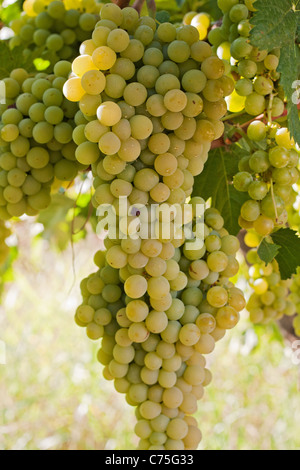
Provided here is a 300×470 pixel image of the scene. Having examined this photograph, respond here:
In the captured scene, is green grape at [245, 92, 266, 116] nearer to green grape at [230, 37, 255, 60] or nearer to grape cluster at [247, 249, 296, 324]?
green grape at [230, 37, 255, 60]

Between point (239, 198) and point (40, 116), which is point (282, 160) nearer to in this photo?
point (239, 198)

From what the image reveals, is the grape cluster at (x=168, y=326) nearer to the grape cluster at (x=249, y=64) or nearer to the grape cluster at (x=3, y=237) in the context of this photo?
the grape cluster at (x=249, y=64)

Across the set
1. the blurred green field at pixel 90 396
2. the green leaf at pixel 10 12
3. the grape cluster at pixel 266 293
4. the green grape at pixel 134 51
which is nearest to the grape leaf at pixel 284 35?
the green grape at pixel 134 51

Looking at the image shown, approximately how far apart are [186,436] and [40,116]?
1.33 ft

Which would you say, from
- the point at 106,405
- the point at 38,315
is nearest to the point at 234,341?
the point at 106,405

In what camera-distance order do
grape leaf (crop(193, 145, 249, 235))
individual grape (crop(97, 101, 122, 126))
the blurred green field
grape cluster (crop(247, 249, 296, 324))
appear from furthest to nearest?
the blurred green field → grape cluster (crop(247, 249, 296, 324)) → grape leaf (crop(193, 145, 249, 235)) → individual grape (crop(97, 101, 122, 126))

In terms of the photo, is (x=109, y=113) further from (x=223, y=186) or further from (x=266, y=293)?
(x=266, y=293)

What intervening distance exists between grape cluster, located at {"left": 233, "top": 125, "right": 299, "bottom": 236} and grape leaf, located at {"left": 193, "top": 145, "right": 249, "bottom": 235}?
0.37ft

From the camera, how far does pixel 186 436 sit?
0.57 m

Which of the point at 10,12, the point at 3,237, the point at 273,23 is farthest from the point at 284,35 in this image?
the point at 10,12

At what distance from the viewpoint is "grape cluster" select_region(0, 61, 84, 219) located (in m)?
0.55

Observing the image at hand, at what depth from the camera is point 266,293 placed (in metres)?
0.82

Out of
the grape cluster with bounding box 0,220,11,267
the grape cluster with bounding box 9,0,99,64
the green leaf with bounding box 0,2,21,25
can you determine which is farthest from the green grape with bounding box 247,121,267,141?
the green leaf with bounding box 0,2,21,25

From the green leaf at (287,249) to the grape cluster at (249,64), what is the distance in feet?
0.46
